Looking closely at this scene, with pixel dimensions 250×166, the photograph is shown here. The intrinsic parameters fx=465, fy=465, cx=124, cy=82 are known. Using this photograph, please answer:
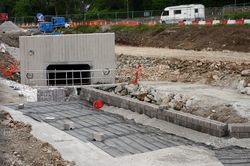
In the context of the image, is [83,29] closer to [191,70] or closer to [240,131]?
[191,70]

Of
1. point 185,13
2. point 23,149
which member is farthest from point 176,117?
point 185,13

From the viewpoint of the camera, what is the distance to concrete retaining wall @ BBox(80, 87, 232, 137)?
46.6ft

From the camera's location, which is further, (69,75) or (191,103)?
(69,75)

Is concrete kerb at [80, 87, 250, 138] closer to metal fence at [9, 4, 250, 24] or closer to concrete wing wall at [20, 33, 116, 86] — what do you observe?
concrete wing wall at [20, 33, 116, 86]

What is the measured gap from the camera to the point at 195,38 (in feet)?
127

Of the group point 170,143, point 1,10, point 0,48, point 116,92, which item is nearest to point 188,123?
point 170,143

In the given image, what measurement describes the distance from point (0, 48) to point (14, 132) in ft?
85.2

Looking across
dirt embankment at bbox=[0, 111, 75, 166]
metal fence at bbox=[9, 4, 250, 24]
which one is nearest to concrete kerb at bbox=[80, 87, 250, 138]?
dirt embankment at bbox=[0, 111, 75, 166]

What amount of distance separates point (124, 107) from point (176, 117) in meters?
4.07


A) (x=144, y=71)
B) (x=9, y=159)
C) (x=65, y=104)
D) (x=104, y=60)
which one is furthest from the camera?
(x=144, y=71)

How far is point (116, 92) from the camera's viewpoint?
22234 millimetres

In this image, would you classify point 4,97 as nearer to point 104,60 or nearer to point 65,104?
point 65,104

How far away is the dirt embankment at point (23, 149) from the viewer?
10930mm

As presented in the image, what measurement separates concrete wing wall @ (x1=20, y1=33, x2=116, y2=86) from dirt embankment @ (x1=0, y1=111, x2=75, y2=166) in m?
10.1
